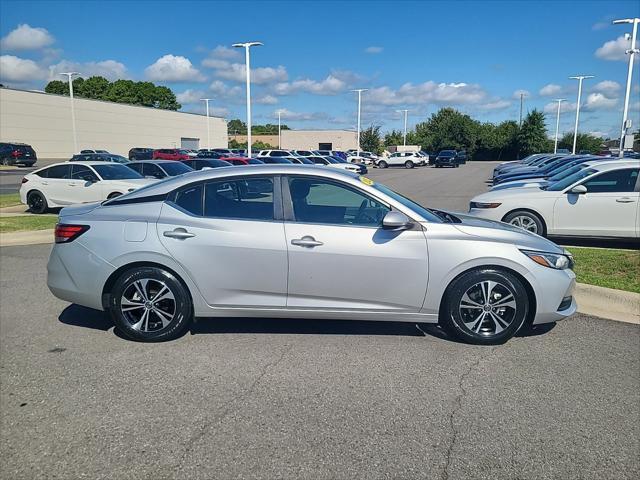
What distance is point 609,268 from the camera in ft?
21.0

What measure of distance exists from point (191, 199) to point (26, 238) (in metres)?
6.92

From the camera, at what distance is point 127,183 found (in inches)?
488

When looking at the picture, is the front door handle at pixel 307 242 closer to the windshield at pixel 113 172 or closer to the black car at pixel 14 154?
the windshield at pixel 113 172

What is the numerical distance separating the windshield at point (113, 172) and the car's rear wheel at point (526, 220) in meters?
9.58

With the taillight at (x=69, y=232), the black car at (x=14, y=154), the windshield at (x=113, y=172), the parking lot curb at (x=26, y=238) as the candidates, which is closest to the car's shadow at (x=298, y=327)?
the taillight at (x=69, y=232)

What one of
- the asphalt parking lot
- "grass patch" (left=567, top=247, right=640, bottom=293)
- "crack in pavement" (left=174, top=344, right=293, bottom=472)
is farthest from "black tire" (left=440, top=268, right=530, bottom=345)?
"grass patch" (left=567, top=247, right=640, bottom=293)

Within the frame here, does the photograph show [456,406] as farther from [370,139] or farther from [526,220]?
[370,139]

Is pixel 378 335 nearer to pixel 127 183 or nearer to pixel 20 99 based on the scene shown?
pixel 127 183

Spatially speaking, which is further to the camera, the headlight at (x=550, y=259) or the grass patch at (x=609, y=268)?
the grass patch at (x=609, y=268)

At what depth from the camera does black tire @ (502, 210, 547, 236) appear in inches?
336

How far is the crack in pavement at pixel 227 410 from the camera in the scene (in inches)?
109

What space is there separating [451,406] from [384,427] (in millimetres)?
565

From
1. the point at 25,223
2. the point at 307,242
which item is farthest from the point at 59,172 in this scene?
the point at 307,242

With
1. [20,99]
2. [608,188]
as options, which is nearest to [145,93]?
[20,99]
